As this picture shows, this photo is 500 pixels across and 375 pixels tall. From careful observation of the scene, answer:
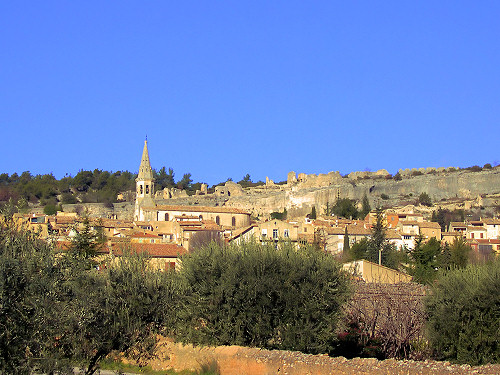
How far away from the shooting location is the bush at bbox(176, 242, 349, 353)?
22156 mm

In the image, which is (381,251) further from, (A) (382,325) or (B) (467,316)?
(B) (467,316)

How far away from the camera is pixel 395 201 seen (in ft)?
366

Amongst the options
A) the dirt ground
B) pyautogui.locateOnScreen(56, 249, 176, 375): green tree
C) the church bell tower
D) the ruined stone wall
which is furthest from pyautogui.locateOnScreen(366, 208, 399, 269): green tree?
the ruined stone wall

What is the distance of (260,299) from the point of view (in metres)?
22.5

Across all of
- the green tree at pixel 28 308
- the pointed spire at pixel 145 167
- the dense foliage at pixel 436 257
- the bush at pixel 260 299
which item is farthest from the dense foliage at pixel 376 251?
the pointed spire at pixel 145 167

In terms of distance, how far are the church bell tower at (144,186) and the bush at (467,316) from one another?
69.2 m

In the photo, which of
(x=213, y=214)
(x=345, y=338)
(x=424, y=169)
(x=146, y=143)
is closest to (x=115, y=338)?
(x=345, y=338)

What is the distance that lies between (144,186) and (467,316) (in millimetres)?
75391

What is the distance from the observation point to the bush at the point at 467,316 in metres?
21.6

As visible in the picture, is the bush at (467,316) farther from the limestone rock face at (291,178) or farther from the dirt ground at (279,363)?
the limestone rock face at (291,178)

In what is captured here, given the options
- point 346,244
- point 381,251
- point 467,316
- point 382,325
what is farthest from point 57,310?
point 346,244

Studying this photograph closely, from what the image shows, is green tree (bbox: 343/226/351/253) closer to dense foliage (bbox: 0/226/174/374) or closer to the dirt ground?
the dirt ground

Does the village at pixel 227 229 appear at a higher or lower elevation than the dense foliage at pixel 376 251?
higher

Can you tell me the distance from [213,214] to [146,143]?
71.6 ft
